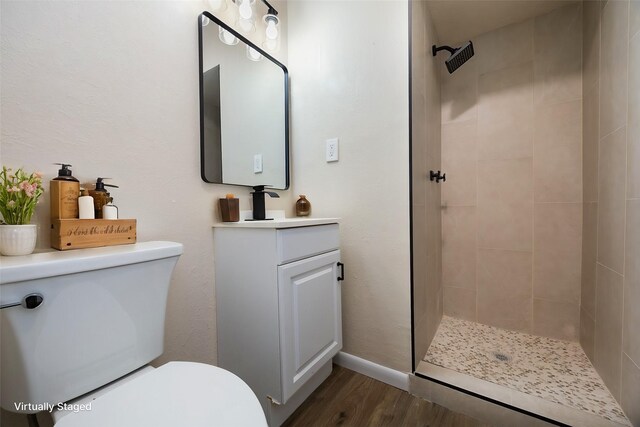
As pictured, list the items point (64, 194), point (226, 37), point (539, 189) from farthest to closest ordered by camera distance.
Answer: point (539, 189), point (226, 37), point (64, 194)

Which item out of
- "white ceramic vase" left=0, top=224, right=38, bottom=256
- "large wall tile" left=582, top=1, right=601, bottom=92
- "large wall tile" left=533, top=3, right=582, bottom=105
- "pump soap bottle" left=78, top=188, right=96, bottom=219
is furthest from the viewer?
"large wall tile" left=533, top=3, right=582, bottom=105

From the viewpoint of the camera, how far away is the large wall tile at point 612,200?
38.7 inches

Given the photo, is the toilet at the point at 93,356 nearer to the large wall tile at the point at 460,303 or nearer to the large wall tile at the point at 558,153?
the large wall tile at the point at 460,303

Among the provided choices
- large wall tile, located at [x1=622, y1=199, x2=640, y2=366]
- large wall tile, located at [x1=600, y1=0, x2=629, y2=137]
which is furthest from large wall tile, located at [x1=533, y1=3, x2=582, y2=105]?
large wall tile, located at [x1=622, y1=199, x2=640, y2=366]

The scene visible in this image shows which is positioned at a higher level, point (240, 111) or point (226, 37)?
point (226, 37)

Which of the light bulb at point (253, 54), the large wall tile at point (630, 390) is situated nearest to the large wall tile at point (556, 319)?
the large wall tile at point (630, 390)

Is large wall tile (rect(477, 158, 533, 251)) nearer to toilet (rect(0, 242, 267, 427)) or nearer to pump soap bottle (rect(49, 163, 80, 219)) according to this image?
toilet (rect(0, 242, 267, 427))

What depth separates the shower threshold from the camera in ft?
3.21

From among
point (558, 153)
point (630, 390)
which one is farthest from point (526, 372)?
point (558, 153)

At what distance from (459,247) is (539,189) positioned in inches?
23.2

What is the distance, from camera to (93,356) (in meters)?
0.63

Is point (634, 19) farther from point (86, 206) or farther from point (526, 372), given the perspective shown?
point (86, 206)

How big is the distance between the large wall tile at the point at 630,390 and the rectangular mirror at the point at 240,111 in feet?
5.30

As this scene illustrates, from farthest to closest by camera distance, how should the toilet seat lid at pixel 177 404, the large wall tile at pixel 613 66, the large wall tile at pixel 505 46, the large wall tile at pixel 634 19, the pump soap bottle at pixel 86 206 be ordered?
1. the large wall tile at pixel 505 46
2. the large wall tile at pixel 613 66
3. the large wall tile at pixel 634 19
4. the pump soap bottle at pixel 86 206
5. the toilet seat lid at pixel 177 404
